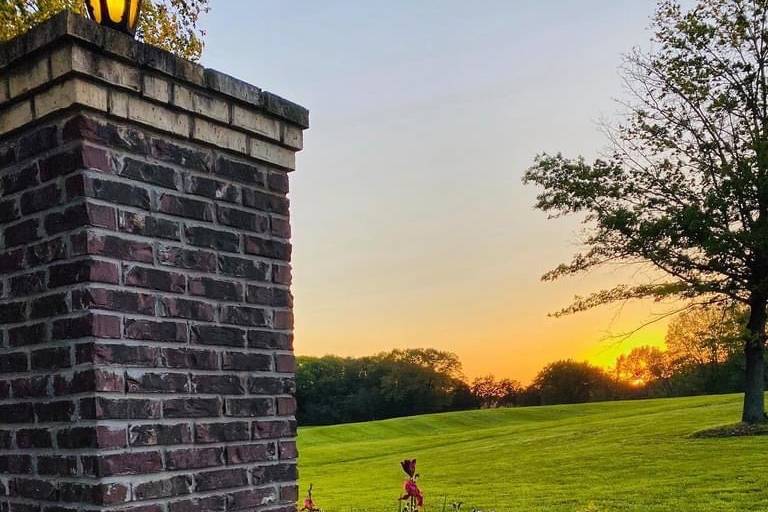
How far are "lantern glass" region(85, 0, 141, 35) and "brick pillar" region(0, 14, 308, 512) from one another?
28 centimetres

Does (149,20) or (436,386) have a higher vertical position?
(149,20)

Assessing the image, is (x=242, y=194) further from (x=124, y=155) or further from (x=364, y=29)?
(x=364, y=29)

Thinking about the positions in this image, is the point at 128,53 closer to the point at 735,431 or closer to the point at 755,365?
the point at 735,431

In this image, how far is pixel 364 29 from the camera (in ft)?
35.1

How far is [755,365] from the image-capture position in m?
17.6

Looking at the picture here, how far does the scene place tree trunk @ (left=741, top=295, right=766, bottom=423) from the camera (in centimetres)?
1728

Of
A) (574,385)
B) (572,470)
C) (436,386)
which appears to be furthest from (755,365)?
(436,386)

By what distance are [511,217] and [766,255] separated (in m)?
5.96

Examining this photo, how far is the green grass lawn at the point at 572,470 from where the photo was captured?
10.5 meters

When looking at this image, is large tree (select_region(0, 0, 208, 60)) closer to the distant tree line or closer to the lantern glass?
the lantern glass

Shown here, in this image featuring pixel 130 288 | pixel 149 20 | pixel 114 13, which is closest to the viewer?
pixel 130 288

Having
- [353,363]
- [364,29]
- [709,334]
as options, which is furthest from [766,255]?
[353,363]

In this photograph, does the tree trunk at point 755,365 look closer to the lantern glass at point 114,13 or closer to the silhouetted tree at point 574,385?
the lantern glass at point 114,13

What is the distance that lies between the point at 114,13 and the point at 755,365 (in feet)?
60.5
